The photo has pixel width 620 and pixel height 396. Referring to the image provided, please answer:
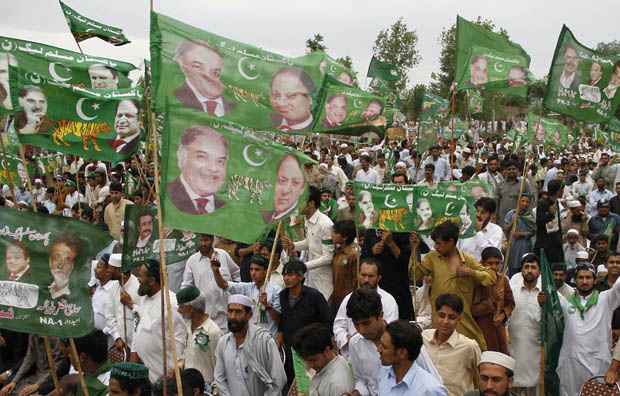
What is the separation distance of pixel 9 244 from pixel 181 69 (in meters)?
1.36

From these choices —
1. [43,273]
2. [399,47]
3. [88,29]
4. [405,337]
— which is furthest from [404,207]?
[399,47]

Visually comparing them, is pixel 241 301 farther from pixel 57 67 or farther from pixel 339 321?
pixel 57 67

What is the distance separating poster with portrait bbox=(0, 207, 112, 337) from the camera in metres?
4.68

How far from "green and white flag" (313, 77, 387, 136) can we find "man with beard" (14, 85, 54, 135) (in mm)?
5684

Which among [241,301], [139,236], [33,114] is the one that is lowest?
[241,301]

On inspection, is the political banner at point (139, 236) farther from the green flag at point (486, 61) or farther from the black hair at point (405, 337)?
the green flag at point (486, 61)

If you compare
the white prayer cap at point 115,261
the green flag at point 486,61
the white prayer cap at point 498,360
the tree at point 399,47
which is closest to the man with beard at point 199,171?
the white prayer cap at point 498,360

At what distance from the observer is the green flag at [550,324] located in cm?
579

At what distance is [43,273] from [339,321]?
2.41 metres

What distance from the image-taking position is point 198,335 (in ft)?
21.0

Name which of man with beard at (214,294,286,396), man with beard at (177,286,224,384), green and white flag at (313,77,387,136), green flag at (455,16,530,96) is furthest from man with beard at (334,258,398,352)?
green flag at (455,16,530,96)

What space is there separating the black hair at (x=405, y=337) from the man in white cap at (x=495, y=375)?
0.46 m

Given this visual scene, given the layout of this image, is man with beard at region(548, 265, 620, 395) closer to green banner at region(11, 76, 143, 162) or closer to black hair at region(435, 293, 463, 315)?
black hair at region(435, 293, 463, 315)

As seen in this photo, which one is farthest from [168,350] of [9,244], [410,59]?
[410,59]
